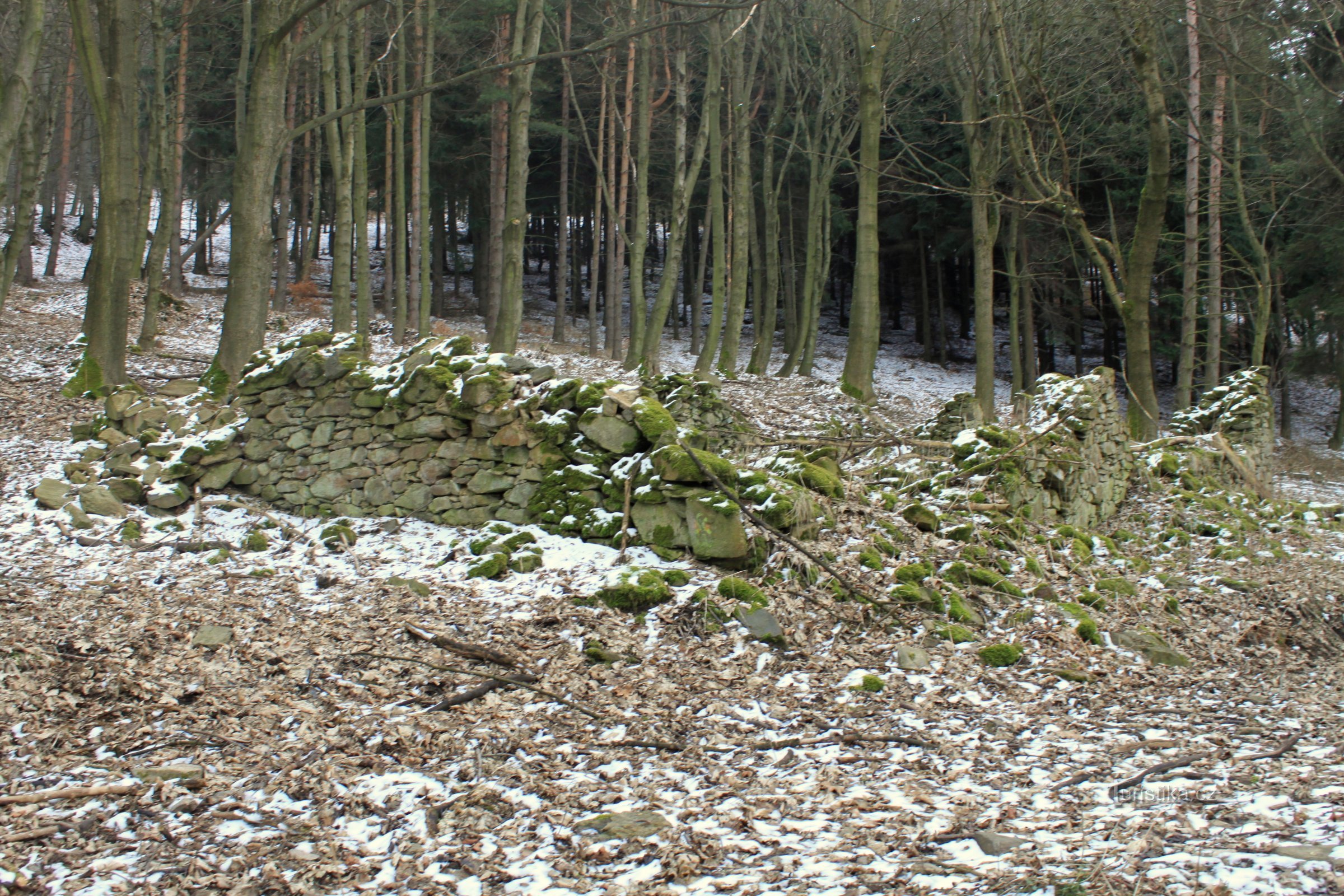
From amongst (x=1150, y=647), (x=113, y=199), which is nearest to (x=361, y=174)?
(x=113, y=199)

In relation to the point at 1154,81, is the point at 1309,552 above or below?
below

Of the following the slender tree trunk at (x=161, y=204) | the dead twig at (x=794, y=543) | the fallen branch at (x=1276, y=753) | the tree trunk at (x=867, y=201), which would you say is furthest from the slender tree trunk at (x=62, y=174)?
the fallen branch at (x=1276, y=753)

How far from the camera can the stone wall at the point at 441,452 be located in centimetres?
573

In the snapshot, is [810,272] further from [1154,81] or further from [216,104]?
[216,104]

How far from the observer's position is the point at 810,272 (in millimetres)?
19750

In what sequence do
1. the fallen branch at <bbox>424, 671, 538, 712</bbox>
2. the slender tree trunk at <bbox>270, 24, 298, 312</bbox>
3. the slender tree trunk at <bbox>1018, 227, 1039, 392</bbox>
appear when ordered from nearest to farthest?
the fallen branch at <bbox>424, 671, 538, 712</bbox>
the slender tree trunk at <bbox>270, 24, 298, 312</bbox>
the slender tree trunk at <bbox>1018, 227, 1039, 392</bbox>

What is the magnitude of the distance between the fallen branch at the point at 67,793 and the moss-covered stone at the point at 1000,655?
4085 millimetres

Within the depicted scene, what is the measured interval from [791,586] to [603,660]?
139 centimetres

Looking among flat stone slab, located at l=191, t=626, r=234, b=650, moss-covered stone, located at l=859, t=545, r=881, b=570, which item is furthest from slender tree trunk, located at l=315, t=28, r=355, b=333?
moss-covered stone, located at l=859, t=545, r=881, b=570

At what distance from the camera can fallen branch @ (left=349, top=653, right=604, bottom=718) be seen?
3963 mm

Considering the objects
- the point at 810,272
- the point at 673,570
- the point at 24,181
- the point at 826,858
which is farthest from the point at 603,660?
the point at 810,272

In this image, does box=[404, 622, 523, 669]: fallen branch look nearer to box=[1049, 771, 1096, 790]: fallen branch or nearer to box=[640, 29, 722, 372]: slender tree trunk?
box=[1049, 771, 1096, 790]: fallen branch

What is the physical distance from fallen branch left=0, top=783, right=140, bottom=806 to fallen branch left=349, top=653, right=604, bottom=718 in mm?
1423

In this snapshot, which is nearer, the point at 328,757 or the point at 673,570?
the point at 328,757
